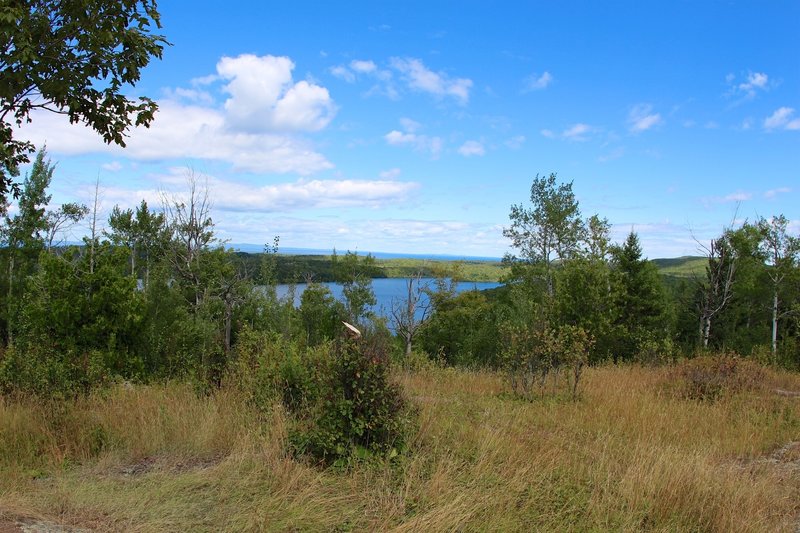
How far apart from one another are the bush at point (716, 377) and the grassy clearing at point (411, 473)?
66.9 inches

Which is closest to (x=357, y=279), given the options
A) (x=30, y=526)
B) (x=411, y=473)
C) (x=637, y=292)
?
(x=637, y=292)

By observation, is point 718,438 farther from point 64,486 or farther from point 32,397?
point 32,397

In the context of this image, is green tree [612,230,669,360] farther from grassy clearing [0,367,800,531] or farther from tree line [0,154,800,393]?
grassy clearing [0,367,800,531]

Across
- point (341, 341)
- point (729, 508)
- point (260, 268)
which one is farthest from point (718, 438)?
point (260, 268)

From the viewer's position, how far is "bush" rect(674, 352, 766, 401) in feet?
26.5

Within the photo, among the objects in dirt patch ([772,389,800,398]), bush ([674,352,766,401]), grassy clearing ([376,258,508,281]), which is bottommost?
dirt patch ([772,389,800,398])

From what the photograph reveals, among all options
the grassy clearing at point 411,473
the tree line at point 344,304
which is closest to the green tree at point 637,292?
the tree line at point 344,304

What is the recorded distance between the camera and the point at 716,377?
27.8 ft

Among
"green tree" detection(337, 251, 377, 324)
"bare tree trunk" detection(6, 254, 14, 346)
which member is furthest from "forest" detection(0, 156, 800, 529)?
"green tree" detection(337, 251, 377, 324)

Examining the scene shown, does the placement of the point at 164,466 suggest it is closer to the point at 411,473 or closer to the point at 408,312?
the point at 411,473

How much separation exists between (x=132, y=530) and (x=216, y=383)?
3632 millimetres

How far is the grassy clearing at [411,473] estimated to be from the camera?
3.53 m

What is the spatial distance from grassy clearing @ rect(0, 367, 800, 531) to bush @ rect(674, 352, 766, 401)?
170 cm

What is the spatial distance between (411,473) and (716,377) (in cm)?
691
